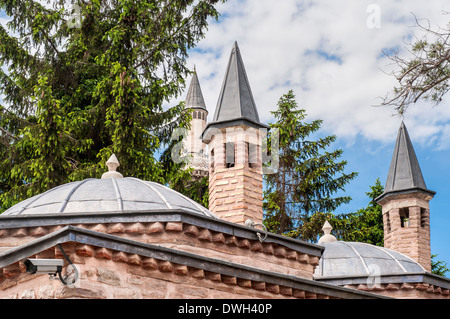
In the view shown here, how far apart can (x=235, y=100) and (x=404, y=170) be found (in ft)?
28.9

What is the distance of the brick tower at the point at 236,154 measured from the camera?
12.6m

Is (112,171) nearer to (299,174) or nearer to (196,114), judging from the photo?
(299,174)

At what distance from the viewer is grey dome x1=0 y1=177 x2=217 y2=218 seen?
8969mm

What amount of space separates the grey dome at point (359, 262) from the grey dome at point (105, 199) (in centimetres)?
520

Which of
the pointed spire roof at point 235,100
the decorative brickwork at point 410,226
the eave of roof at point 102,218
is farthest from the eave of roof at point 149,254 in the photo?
the decorative brickwork at point 410,226

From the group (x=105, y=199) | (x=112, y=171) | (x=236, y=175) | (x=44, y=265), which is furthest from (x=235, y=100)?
(x=44, y=265)

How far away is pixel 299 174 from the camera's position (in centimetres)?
2547

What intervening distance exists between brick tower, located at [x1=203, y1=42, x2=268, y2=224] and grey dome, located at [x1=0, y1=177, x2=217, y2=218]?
257 cm

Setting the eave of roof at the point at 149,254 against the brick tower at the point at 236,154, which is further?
the brick tower at the point at 236,154

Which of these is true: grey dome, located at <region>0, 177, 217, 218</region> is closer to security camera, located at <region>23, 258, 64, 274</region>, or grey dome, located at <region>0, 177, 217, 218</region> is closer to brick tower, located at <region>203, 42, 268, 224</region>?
brick tower, located at <region>203, 42, 268, 224</region>

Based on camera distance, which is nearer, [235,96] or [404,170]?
[235,96]

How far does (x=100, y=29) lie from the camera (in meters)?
20.8

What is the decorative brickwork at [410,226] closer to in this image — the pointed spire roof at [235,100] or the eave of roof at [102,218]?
the pointed spire roof at [235,100]
